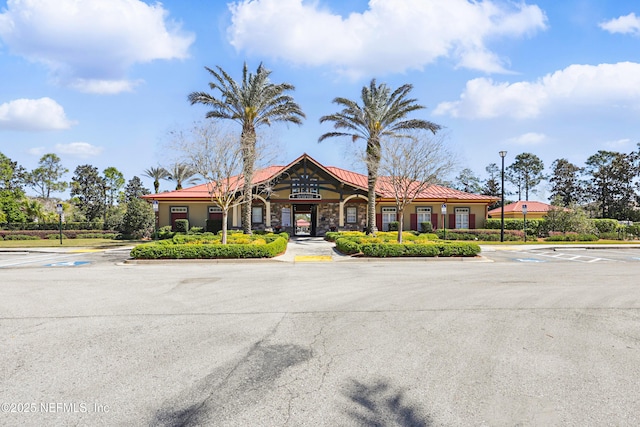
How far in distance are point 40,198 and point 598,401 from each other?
265ft

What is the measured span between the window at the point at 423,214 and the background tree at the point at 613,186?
3998 cm

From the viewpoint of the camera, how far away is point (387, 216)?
111ft

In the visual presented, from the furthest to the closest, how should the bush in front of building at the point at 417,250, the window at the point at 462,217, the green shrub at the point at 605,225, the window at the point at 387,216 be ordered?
the green shrub at the point at 605,225, the window at the point at 462,217, the window at the point at 387,216, the bush in front of building at the point at 417,250

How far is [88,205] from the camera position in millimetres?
60844

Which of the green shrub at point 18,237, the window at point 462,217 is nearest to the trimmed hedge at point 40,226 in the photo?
the green shrub at point 18,237

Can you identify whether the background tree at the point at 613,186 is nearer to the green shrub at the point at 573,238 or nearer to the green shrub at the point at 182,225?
the green shrub at the point at 573,238

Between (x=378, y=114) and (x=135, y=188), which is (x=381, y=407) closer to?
(x=378, y=114)

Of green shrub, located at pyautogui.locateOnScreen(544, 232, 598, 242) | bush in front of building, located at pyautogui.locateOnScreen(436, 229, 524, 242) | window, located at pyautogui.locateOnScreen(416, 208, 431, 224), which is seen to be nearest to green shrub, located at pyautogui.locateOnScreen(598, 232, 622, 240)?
green shrub, located at pyautogui.locateOnScreen(544, 232, 598, 242)

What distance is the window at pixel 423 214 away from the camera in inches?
1342

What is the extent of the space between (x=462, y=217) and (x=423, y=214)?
3773mm

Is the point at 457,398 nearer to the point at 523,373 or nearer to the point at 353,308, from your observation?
the point at 523,373

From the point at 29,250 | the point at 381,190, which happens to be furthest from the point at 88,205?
the point at 381,190

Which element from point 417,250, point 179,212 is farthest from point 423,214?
point 179,212

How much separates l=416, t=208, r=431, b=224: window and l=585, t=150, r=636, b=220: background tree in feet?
131
